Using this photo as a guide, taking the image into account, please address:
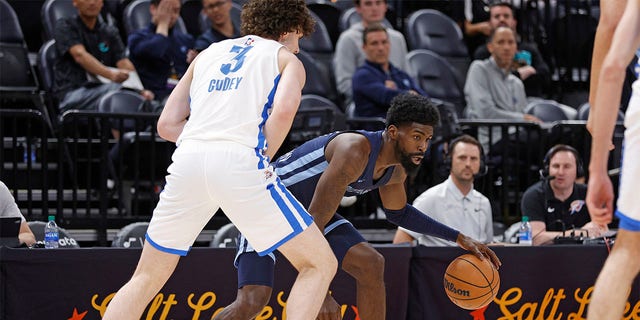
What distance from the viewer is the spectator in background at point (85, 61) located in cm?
912

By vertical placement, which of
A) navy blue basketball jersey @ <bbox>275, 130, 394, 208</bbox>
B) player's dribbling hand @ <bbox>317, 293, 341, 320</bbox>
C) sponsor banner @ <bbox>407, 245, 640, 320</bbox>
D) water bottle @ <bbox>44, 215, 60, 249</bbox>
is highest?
navy blue basketball jersey @ <bbox>275, 130, 394, 208</bbox>

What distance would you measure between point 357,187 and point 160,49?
167 inches

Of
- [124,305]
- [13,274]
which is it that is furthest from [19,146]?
[124,305]

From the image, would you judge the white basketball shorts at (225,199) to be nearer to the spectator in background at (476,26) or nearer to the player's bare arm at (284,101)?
the player's bare arm at (284,101)

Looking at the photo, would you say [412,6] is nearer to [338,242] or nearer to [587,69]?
[587,69]

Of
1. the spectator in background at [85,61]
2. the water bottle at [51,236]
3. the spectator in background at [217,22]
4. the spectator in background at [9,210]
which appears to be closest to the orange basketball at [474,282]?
the water bottle at [51,236]

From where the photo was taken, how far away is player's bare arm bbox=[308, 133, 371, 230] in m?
5.12

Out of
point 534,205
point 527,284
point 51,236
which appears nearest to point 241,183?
point 51,236

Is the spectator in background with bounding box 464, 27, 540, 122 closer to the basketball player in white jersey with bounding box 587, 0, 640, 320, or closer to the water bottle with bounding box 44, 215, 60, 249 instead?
the water bottle with bounding box 44, 215, 60, 249

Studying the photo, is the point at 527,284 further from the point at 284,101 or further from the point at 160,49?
the point at 160,49

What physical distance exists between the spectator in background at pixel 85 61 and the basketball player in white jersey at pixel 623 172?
19.3ft

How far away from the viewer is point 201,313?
653cm

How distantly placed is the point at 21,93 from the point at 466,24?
17.6 ft

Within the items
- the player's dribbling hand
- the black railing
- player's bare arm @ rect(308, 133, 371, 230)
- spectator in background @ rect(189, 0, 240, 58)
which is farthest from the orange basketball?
spectator in background @ rect(189, 0, 240, 58)
